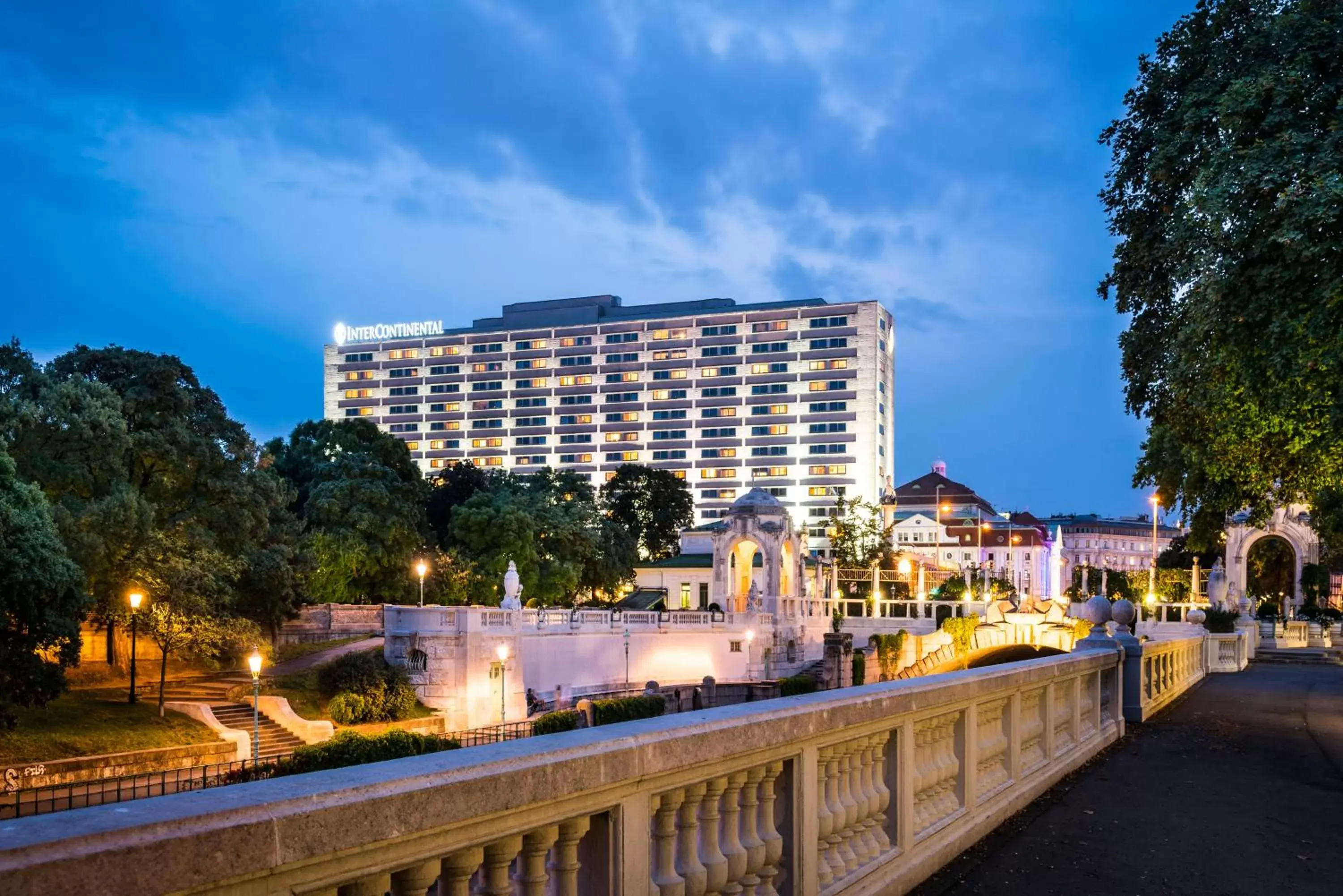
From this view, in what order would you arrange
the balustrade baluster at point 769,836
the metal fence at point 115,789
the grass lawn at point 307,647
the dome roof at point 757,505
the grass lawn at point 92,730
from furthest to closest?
the dome roof at point 757,505
the grass lawn at point 307,647
the grass lawn at point 92,730
the metal fence at point 115,789
the balustrade baluster at point 769,836

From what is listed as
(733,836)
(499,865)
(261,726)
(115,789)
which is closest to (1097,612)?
(733,836)

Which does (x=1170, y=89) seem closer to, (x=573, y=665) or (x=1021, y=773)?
(x=1021, y=773)

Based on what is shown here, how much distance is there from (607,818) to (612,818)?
0.03 meters

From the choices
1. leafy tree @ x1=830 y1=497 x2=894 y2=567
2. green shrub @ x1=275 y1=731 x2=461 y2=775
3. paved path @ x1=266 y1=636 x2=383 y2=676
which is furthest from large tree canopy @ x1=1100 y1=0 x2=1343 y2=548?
leafy tree @ x1=830 y1=497 x2=894 y2=567

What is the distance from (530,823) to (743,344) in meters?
141

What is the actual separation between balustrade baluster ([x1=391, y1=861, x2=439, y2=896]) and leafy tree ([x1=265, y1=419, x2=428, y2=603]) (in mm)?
47568

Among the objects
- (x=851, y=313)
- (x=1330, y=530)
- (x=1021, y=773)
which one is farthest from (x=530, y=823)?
(x=851, y=313)

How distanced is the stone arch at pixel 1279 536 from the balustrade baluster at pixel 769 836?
67410 millimetres

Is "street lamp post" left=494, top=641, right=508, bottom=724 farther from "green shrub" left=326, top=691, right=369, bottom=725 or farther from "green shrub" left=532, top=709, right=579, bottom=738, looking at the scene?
"green shrub" left=532, top=709, right=579, bottom=738

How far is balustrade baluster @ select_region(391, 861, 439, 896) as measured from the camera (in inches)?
119

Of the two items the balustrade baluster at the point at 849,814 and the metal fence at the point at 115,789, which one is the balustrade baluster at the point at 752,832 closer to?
the balustrade baluster at the point at 849,814

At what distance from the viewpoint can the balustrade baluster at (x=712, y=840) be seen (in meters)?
4.48

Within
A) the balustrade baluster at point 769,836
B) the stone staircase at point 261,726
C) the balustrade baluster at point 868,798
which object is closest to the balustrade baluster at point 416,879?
the balustrade baluster at point 769,836

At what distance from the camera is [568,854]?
145 inches
